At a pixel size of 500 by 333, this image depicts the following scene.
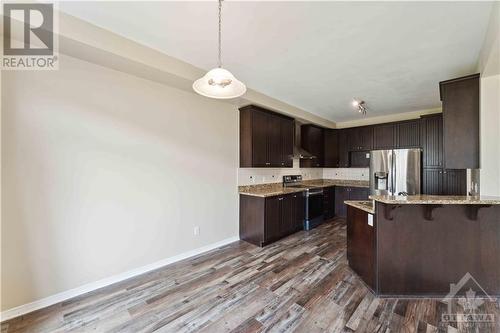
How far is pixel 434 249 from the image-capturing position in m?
2.29

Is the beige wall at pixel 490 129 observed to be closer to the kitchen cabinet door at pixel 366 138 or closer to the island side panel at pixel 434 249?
the island side panel at pixel 434 249

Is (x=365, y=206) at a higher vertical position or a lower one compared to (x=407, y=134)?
lower

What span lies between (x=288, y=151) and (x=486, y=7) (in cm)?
333

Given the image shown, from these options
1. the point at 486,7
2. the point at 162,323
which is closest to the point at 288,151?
the point at 486,7

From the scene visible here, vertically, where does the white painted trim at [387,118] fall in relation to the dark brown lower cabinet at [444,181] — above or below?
above

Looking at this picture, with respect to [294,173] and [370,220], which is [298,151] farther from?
[370,220]

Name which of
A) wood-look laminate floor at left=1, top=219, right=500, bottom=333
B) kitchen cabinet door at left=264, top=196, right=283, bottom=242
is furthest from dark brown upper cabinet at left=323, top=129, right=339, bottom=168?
wood-look laminate floor at left=1, top=219, right=500, bottom=333

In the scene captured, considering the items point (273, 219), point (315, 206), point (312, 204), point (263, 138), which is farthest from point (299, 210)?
point (263, 138)

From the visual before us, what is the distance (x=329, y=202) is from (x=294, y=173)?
119 cm

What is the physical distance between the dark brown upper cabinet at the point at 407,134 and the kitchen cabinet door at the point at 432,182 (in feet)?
2.24

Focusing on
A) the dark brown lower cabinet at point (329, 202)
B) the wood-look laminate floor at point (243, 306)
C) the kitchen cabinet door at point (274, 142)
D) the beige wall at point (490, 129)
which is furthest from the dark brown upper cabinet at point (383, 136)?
the wood-look laminate floor at point (243, 306)

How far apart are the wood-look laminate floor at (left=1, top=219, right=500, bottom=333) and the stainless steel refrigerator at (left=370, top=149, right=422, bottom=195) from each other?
8.06 feet

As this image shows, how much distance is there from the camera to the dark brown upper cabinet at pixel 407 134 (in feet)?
15.6

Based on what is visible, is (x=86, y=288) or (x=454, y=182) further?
(x=454, y=182)
